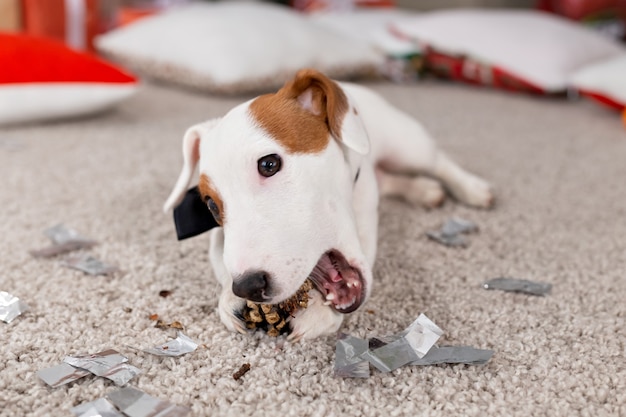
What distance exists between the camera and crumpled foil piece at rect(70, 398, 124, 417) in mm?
653

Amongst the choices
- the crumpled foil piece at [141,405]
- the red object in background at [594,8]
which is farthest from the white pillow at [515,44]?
the crumpled foil piece at [141,405]

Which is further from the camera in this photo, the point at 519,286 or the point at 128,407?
the point at 519,286

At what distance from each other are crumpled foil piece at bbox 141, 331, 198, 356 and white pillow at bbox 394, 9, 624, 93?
1.89m

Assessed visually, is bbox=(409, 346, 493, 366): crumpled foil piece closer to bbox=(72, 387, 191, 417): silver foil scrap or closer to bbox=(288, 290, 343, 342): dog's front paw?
bbox=(288, 290, 343, 342): dog's front paw

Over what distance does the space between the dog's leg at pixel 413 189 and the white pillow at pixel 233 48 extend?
910 millimetres

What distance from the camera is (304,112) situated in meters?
0.86

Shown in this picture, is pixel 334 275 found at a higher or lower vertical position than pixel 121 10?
higher

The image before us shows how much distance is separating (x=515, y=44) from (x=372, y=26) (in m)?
0.72

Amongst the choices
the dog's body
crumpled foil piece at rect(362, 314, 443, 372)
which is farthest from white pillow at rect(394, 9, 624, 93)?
crumpled foil piece at rect(362, 314, 443, 372)

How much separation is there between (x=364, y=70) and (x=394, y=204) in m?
1.24

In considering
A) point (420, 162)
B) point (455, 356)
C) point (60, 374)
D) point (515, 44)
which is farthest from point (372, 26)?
point (60, 374)

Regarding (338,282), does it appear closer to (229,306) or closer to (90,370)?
(229,306)

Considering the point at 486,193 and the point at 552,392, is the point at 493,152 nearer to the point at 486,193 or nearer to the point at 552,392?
the point at 486,193

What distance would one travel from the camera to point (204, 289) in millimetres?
938
